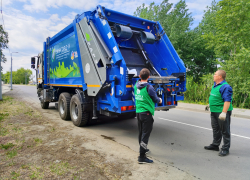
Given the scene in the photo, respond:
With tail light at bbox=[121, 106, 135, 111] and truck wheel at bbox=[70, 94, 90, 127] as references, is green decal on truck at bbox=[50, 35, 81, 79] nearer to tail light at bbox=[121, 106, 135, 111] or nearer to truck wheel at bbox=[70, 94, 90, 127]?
truck wheel at bbox=[70, 94, 90, 127]

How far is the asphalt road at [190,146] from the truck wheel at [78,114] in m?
0.32

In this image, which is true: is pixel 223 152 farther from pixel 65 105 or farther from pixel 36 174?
pixel 65 105

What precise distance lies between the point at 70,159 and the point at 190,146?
8.50ft

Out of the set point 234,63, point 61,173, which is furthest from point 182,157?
point 234,63

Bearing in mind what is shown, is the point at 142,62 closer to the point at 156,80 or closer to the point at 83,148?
the point at 156,80

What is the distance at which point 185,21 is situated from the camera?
2270 cm

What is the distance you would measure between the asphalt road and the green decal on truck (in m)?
1.99

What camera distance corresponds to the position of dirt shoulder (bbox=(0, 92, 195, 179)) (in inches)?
110

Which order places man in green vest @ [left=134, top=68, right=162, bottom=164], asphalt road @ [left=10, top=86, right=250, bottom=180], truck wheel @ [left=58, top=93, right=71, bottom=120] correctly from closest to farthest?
asphalt road @ [left=10, top=86, right=250, bottom=180] → man in green vest @ [left=134, top=68, right=162, bottom=164] → truck wheel @ [left=58, top=93, right=71, bottom=120]

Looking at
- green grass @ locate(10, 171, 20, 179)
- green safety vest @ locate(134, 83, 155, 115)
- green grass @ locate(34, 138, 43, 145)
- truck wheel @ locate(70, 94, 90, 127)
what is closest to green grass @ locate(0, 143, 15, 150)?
green grass @ locate(34, 138, 43, 145)

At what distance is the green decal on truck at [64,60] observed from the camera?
5.83 meters

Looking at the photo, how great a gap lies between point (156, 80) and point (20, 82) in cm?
12721

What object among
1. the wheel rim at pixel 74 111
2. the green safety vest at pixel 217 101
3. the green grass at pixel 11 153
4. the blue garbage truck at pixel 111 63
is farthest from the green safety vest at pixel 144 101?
the wheel rim at pixel 74 111

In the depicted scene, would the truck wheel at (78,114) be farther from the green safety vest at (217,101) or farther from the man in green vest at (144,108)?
the green safety vest at (217,101)
